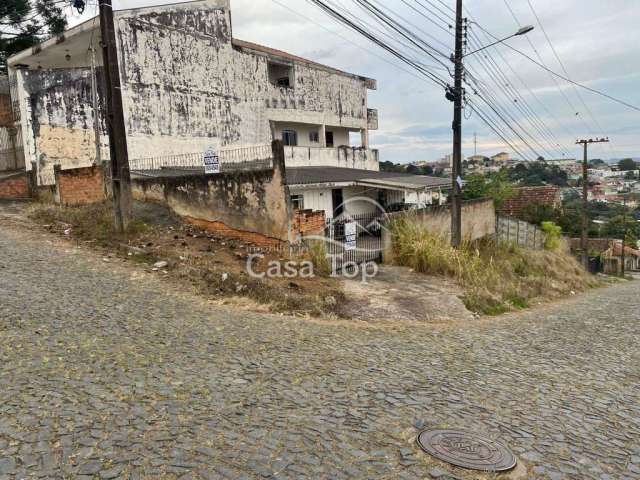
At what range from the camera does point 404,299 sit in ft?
30.3

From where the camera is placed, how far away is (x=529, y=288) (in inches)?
504

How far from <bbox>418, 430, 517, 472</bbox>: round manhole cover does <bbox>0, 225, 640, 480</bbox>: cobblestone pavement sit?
13cm

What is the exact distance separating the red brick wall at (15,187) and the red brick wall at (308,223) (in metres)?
11.0

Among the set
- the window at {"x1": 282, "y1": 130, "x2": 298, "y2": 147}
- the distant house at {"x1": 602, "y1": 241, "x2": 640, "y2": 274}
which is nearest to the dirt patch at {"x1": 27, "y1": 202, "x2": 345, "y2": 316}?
the window at {"x1": 282, "y1": 130, "x2": 298, "y2": 147}

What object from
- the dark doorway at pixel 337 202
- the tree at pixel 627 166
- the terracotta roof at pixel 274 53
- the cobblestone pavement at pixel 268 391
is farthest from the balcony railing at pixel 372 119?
the cobblestone pavement at pixel 268 391

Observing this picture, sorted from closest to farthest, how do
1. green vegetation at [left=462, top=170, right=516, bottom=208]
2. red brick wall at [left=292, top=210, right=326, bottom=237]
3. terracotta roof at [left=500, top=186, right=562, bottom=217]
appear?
red brick wall at [left=292, top=210, right=326, bottom=237] < green vegetation at [left=462, top=170, right=516, bottom=208] < terracotta roof at [left=500, top=186, right=562, bottom=217]

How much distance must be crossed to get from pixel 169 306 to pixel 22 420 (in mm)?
3650

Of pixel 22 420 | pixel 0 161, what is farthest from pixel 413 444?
pixel 0 161

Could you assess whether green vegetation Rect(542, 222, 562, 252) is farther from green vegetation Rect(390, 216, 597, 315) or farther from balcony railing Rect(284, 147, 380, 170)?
balcony railing Rect(284, 147, 380, 170)

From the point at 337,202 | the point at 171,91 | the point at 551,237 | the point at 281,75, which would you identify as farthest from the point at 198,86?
the point at 551,237

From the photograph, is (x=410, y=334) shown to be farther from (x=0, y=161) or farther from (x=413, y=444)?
(x=0, y=161)

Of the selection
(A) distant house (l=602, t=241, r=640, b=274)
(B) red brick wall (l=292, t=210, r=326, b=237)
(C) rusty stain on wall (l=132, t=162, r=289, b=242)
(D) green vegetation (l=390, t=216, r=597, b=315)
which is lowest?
(A) distant house (l=602, t=241, r=640, b=274)

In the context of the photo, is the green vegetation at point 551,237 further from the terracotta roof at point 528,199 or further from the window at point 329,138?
the window at point 329,138

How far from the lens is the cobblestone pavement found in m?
3.28
